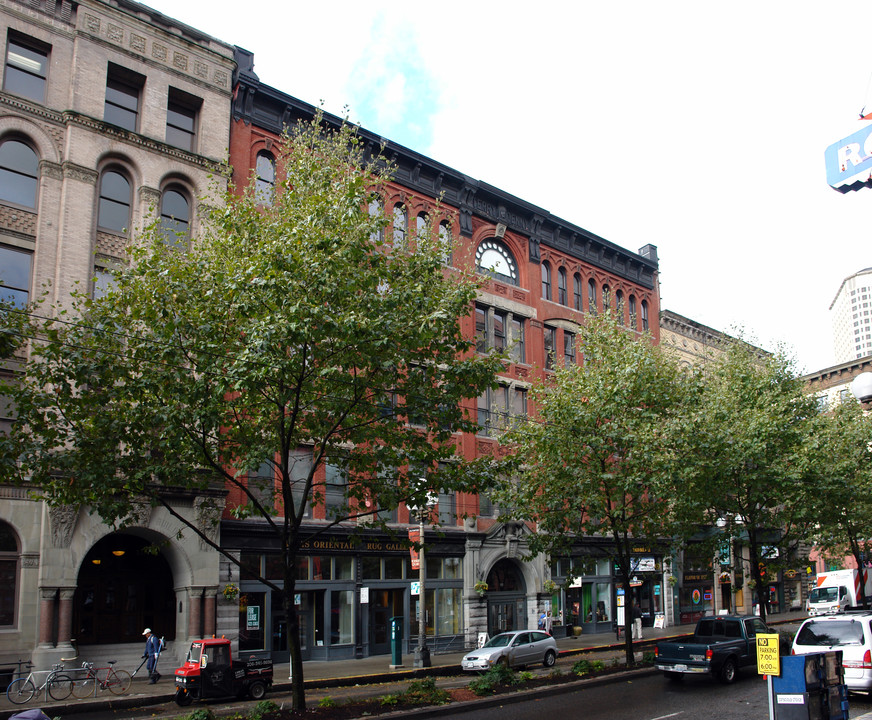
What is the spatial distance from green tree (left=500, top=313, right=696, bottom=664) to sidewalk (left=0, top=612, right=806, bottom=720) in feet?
21.2

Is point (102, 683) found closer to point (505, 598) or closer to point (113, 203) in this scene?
point (113, 203)

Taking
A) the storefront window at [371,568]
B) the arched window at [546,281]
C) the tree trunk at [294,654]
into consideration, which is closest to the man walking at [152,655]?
the storefront window at [371,568]

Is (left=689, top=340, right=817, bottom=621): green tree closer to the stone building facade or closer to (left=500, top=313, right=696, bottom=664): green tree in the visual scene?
(left=500, top=313, right=696, bottom=664): green tree

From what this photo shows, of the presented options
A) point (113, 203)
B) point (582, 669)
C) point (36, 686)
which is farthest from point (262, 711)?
point (113, 203)

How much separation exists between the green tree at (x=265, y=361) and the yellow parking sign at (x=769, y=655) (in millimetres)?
6919

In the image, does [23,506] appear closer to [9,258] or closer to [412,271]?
[9,258]

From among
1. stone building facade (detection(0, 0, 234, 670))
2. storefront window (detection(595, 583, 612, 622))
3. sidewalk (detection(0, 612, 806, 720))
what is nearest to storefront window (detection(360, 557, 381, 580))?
sidewalk (detection(0, 612, 806, 720))

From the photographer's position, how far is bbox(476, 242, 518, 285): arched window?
38156 millimetres

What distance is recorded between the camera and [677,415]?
2403 cm

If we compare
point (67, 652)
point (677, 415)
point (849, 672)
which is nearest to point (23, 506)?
point (67, 652)

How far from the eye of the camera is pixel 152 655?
23094 mm

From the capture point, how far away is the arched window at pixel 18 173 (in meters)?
24.4

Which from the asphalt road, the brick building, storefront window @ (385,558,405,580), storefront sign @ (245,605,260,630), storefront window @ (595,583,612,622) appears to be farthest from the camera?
storefront window @ (595,583,612,622)

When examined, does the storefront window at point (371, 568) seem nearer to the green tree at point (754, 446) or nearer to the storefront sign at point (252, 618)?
the storefront sign at point (252, 618)
